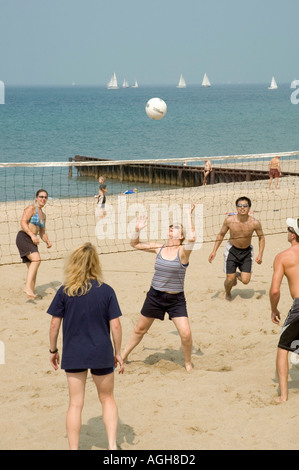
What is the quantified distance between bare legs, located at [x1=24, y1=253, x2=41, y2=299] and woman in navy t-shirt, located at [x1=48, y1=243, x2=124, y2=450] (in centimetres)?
440

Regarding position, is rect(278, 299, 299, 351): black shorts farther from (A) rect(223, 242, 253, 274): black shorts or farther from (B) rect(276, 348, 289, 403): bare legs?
(A) rect(223, 242, 253, 274): black shorts

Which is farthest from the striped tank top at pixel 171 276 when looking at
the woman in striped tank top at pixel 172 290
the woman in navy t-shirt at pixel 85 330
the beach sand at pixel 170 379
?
the woman in navy t-shirt at pixel 85 330

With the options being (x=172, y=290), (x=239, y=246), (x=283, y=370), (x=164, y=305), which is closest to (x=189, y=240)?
(x=172, y=290)

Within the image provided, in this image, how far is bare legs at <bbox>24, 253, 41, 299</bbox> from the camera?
355 inches

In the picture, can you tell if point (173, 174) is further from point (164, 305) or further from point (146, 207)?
point (164, 305)

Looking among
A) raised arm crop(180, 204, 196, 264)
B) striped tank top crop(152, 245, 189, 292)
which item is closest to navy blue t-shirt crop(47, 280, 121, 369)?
raised arm crop(180, 204, 196, 264)

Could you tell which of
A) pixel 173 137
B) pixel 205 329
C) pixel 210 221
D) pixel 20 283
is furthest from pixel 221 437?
pixel 173 137

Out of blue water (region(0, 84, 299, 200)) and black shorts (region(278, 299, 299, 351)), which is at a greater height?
blue water (region(0, 84, 299, 200))

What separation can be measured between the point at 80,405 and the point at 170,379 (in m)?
1.95

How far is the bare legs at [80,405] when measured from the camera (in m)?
4.64

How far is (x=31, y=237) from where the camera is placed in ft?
29.3

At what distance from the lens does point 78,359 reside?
4.59 m

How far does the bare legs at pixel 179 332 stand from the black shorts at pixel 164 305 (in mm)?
62

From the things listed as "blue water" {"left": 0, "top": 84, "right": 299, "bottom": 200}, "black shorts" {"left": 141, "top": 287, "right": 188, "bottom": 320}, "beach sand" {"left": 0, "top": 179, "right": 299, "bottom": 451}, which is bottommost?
"beach sand" {"left": 0, "top": 179, "right": 299, "bottom": 451}
